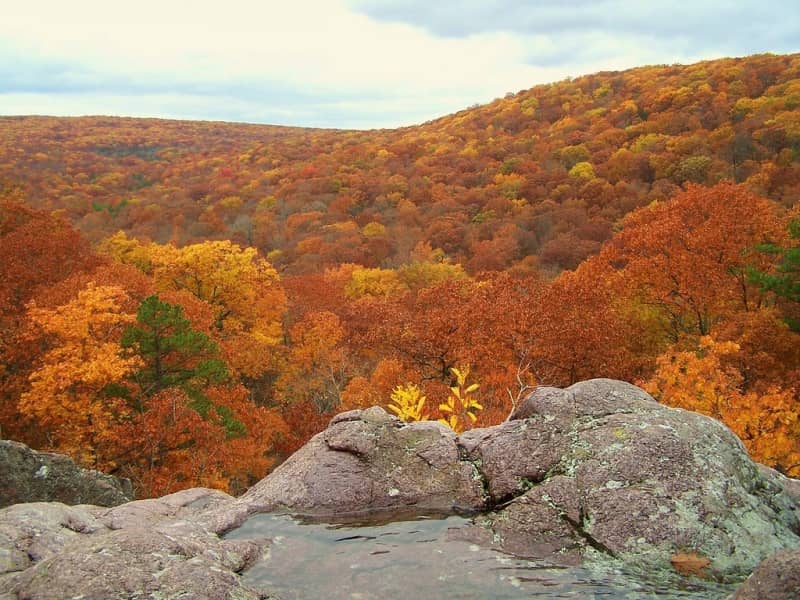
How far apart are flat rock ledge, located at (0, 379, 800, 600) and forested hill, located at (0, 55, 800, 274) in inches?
2347

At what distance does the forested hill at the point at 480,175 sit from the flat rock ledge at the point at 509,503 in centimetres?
5962

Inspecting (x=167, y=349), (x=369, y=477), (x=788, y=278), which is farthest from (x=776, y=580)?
(x=167, y=349)

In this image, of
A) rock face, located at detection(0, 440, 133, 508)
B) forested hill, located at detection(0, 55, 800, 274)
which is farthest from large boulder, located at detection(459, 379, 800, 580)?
forested hill, located at detection(0, 55, 800, 274)

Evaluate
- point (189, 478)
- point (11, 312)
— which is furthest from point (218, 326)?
point (189, 478)

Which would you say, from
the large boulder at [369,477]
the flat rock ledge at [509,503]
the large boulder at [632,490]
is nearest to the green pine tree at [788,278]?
the flat rock ledge at [509,503]

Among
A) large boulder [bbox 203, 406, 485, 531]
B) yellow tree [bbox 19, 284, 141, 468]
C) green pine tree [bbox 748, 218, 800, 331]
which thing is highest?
green pine tree [bbox 748, 218, 800, 331]

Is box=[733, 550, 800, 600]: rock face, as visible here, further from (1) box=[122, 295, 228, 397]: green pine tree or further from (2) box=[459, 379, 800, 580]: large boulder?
(1) box=[122, 295, 228, 397]: green pine tree

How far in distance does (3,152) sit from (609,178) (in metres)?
146

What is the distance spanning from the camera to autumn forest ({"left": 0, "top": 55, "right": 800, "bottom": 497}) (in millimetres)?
23328

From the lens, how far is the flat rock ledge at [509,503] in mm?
5574

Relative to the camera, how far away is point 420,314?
111 feet

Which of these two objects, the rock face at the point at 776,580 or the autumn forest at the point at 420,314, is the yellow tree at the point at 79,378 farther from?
the rock face at the point at 776,580

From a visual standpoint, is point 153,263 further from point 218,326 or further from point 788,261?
point 788,261

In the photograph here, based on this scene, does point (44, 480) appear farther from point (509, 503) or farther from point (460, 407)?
point (460, 407)
